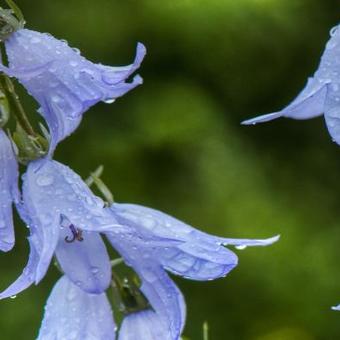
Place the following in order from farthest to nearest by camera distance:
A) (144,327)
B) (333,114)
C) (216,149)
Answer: (216,149) → (144,327) → (333,114)

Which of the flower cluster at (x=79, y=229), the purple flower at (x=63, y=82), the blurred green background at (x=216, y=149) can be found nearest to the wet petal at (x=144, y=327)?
the flower cluster at (x=79, y=229)

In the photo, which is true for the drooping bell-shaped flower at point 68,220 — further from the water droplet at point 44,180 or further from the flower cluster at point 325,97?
the flower cluster at point 325,97

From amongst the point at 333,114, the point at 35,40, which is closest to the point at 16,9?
the point at 35,40

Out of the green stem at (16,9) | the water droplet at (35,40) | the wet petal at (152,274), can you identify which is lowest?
the wet petal at (152,274)

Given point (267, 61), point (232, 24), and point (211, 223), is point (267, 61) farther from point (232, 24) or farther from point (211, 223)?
point (211, 223)

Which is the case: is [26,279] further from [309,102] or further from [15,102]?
[309,102]
